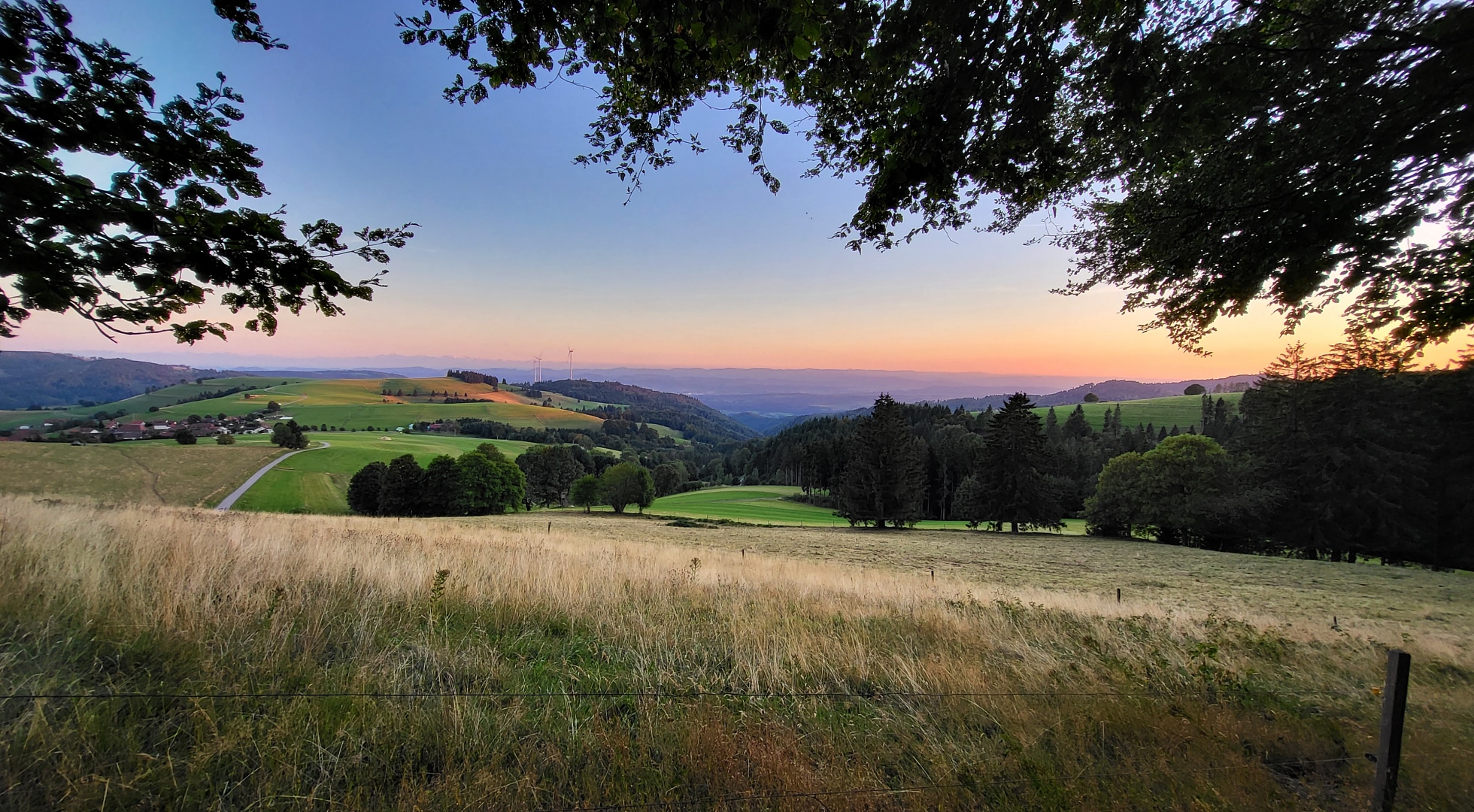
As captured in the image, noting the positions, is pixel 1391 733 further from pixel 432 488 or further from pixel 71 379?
pixel 71 379

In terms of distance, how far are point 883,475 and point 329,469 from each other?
65380 mm

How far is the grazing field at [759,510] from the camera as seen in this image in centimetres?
4881

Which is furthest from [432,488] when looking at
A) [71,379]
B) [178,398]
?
[71,379]

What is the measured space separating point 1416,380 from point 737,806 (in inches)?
1958

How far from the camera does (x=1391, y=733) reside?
9.21ft

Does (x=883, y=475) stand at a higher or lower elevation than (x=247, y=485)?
higher

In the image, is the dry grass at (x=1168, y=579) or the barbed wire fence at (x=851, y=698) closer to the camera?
the barbed wire fence at (x=851, y=698)

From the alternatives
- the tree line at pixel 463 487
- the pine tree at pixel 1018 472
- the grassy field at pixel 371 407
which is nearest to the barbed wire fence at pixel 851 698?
the pine tree at pixel 1018 472

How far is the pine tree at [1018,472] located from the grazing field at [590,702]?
132 ft

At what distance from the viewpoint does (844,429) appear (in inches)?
3462

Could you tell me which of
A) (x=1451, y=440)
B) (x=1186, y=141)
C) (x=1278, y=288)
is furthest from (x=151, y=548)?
(x=1451, y=440)

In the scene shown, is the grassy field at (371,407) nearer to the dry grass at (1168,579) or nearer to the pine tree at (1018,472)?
the dry grass at (1168,579)

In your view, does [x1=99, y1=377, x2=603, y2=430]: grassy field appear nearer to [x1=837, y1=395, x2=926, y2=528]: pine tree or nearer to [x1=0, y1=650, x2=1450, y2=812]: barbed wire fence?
[x1=837, y1=395, x2=926, y2=528]: pine tree

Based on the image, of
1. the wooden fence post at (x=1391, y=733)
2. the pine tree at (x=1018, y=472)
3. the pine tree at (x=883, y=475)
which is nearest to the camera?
the wooden fence post at (x=1391, y=733)
